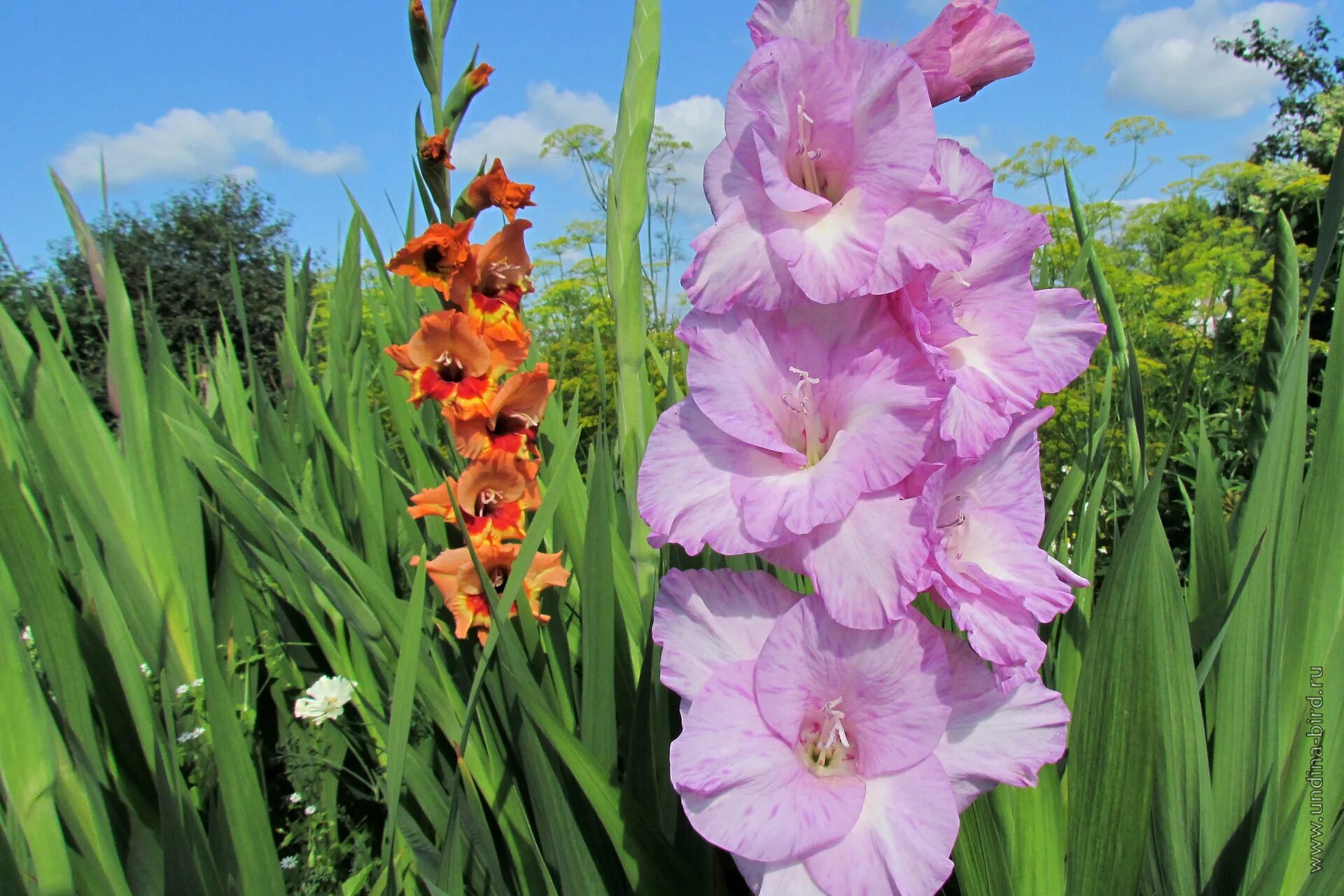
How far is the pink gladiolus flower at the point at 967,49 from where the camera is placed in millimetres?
695

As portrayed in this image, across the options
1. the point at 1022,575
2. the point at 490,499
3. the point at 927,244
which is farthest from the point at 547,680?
the point at 927,244

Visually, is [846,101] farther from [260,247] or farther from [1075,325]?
[260,247]

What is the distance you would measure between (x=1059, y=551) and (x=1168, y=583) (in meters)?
0.56

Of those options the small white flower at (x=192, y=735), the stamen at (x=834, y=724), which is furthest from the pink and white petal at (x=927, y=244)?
the small white flower at (x=192, y=735)

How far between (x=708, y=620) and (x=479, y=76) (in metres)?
1.14

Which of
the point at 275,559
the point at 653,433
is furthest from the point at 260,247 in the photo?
the point at 653,433

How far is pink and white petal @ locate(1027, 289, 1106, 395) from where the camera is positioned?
2.29 ft

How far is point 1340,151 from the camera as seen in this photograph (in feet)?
2.50

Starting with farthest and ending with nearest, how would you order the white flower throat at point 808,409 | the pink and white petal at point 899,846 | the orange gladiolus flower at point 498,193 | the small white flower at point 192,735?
1. the orange gladiolus flower at point 498,193
2. the small white flower at point 192,735
3. the white flower throat at point 808,409
4. the pink and white petal at point 899,846

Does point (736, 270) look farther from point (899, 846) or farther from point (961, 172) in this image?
point (899, 846)

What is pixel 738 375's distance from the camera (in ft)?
2.22

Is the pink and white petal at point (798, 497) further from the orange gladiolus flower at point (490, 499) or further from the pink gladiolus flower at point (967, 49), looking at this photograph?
the orange gladiolus flower at point (490, 499)

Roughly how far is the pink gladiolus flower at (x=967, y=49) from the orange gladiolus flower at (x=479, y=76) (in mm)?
883

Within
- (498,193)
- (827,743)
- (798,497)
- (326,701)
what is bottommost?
(326,701)
